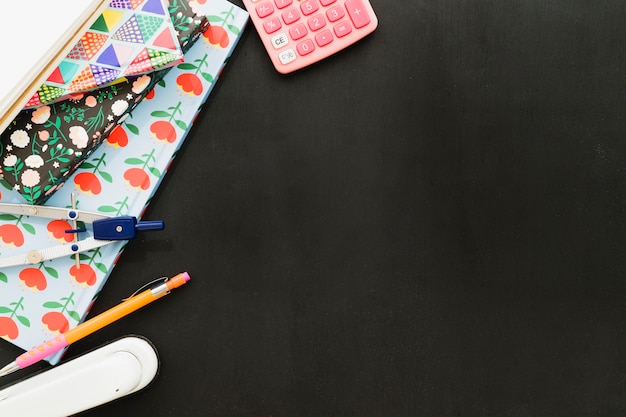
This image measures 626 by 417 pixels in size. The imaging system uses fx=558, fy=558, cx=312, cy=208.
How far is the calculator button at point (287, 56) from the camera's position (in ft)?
1.76

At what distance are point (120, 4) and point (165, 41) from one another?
0.05 meters

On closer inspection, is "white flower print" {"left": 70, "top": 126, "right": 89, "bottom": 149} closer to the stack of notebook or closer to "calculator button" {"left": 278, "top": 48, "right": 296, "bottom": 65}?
the stack of notebook

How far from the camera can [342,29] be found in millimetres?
536

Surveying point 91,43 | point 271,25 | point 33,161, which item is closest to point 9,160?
point 33,161

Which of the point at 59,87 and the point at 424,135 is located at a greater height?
the point at 59,87

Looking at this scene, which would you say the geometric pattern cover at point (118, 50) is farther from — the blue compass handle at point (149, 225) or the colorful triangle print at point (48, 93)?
the blue compass handle at point (149, 225)

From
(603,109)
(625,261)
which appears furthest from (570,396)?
(603,109)

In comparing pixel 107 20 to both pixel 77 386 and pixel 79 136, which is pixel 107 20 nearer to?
pixel 79 136

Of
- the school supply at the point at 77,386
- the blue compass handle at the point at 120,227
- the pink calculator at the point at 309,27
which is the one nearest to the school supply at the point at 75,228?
the blue compass handle at the point at 120,227

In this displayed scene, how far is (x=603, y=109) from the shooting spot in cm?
55

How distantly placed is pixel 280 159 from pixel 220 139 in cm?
6

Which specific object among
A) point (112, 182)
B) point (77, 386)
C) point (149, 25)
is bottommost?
point (77, 386)

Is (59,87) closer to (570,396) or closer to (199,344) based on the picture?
(199,344)

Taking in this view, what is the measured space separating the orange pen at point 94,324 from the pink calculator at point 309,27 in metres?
0.23
